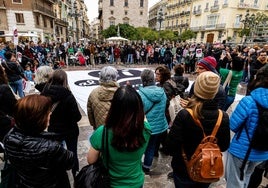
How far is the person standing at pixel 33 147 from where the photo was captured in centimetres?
139

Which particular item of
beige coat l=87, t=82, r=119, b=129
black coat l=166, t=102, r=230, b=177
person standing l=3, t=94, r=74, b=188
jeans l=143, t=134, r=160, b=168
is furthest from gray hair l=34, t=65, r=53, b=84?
black coat l=166, t=102, r=230, b=177

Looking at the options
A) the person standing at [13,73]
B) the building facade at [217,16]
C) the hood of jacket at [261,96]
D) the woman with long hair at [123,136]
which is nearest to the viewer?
the woman with long hair at [123,136]

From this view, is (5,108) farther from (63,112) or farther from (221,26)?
(221,26)

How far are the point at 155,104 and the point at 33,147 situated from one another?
1.68 metres

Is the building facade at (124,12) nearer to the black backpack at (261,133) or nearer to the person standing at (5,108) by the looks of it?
the person standing at (5,108)

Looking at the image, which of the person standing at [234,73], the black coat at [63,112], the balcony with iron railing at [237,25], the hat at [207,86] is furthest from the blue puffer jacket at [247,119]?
the balcony with iron railing at [237,25]

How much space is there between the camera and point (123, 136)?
138cm

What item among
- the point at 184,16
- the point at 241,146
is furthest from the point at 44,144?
the point at 184,16

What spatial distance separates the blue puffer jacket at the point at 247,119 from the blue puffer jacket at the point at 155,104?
951mm

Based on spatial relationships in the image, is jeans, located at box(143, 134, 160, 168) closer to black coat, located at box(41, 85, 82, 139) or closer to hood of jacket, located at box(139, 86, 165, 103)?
hood of jacket, located at box(139, 86, 165, 103)

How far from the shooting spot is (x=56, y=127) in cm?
262

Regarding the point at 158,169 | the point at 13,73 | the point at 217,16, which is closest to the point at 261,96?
the point at 158,169

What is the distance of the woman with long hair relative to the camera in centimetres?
138

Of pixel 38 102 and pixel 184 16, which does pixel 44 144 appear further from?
pixel 184 16
